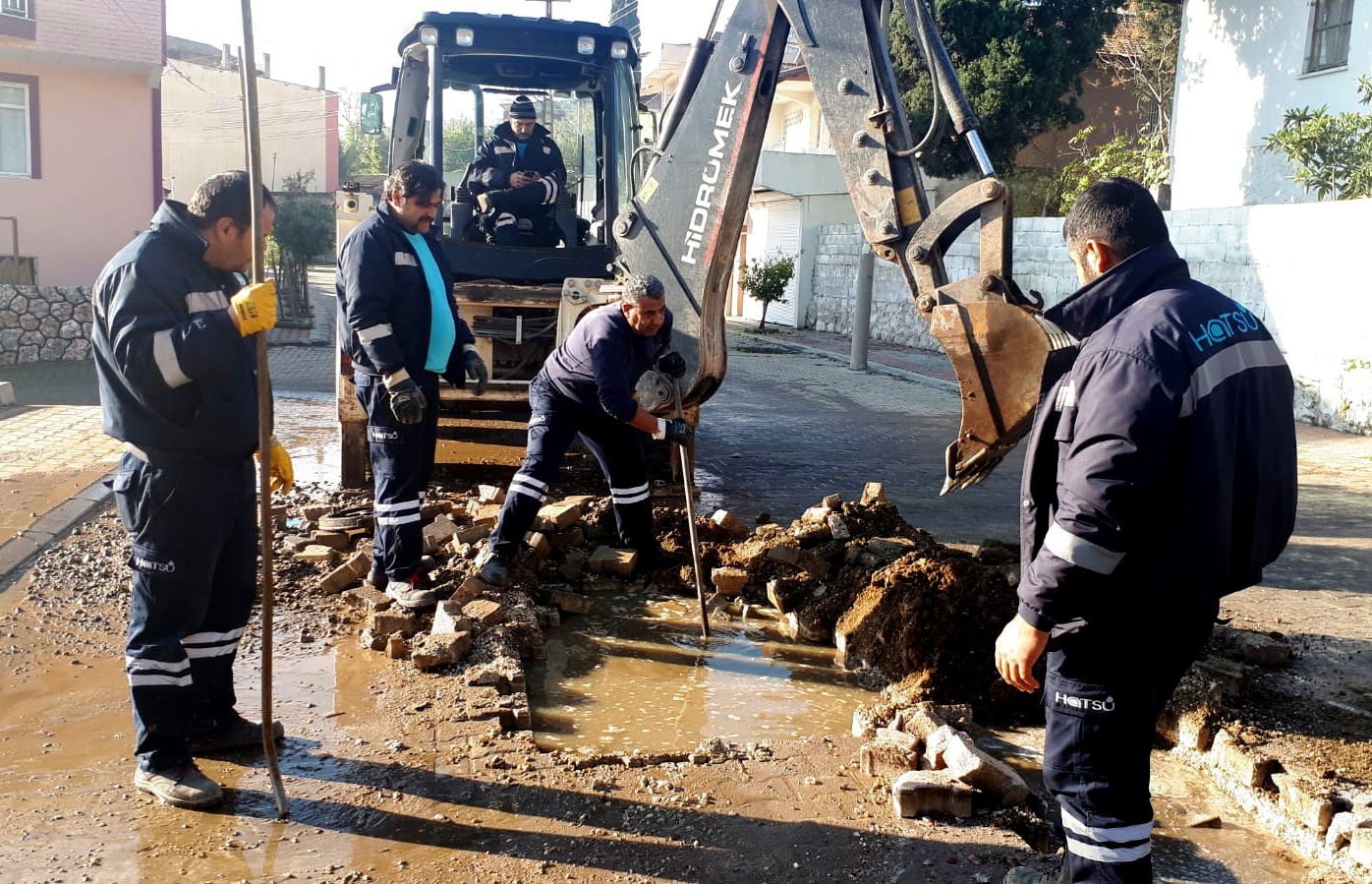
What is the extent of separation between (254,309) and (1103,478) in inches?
94.0

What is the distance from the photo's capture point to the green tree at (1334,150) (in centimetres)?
1173

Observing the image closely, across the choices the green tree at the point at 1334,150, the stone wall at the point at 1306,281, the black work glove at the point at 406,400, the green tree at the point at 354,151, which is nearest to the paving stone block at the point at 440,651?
the black work glove at the point at 406,400

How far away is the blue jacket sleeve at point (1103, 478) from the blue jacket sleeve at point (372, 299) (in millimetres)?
3275

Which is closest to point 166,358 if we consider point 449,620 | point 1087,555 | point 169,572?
point 169,572

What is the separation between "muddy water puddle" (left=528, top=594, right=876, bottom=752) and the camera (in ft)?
13.8

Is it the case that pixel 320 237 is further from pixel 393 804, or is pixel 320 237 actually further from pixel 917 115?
pixel 393 804

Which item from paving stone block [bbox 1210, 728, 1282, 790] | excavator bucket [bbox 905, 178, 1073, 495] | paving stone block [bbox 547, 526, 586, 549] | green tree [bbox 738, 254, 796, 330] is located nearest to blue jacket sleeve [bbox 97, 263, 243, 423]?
excavator bucket [bbox 905, 178, 1073, 495]

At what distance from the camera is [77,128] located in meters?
15.5

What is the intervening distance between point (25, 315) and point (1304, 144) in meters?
15.2

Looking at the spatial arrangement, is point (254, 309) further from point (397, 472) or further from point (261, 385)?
point (397, 472)

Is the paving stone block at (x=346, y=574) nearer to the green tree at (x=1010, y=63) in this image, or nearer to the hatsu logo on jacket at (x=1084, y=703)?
the hatsu logo on jacket at (x=1084, y=703)

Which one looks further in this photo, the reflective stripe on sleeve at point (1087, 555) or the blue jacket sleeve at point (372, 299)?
the blue jacket sleeve at point (372, 299)

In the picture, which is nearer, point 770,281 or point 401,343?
point 401,343

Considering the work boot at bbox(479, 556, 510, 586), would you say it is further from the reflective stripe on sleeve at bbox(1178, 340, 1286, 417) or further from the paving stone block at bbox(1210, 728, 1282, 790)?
the reflective stripe on sleeve at bbox(1178, 340, 1286, 417)
